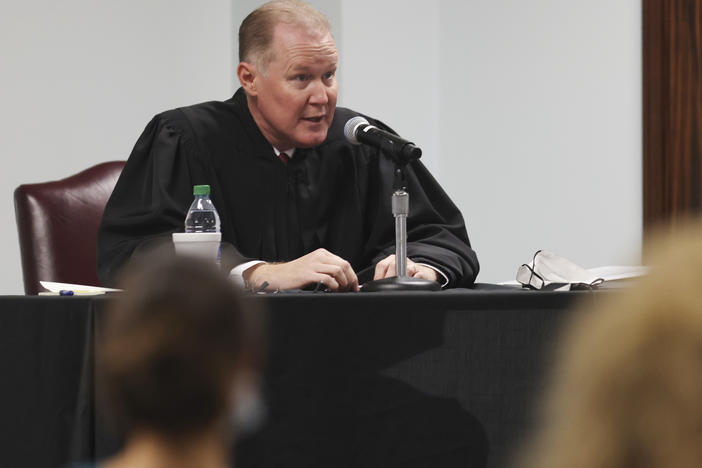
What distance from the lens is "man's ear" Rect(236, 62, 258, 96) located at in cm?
270

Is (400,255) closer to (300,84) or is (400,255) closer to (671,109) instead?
(300,84)

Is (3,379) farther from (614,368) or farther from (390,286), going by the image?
(614,368)

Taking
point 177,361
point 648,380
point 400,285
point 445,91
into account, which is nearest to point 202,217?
point 400,285

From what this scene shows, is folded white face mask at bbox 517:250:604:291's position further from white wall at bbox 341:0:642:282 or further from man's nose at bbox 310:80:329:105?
white wall at bbox 341:0:642:282

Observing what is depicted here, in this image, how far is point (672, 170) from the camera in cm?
380

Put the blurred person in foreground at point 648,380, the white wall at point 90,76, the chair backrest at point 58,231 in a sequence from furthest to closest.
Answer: the white wall at point 90,76 < the chair backrest at point 58,231 < the blurred person in foreground at point 648,380

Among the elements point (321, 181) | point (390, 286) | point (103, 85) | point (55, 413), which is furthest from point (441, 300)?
point (103, 85)

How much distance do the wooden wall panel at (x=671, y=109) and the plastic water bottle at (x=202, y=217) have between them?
6.48 ft

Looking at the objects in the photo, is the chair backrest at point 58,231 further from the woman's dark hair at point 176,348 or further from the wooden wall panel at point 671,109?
the woman's dark hair at point 176,348

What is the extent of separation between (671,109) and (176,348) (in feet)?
11.7

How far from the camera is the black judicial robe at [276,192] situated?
2.57m

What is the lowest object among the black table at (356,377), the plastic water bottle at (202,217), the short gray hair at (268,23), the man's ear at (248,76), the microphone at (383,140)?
the black table at (356,377)

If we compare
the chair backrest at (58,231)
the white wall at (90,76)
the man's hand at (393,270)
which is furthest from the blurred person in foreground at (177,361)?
the white wall at (90,76)

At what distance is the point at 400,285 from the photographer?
190 centimetres
